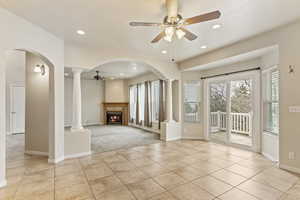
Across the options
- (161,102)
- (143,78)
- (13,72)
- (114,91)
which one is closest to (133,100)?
(114,91)

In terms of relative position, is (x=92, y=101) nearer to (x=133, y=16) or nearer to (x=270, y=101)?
(x=133, y=16)

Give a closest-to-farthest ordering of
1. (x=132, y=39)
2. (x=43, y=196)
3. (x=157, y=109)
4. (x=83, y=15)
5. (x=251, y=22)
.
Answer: (x=43, y=196) → (x=83, y=15) → (x=251, y=22) → (x=132, y=39) → (x=157, y=109)

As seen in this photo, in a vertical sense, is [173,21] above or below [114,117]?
above

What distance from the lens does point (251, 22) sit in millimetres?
2945

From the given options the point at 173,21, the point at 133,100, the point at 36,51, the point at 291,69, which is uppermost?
the point at 173,21

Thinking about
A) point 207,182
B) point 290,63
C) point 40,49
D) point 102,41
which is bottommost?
point 207,182

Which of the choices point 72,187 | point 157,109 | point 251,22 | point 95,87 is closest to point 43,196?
point 72,187

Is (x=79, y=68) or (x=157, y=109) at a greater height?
(x=79, y=68)

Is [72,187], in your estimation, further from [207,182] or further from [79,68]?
[79,68]

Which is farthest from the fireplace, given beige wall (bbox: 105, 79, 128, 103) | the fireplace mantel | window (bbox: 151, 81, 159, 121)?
window (bbox: 151, 81, 159, 121)

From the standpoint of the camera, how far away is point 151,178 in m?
2.79

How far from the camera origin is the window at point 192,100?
586cm

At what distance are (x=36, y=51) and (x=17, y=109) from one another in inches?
229

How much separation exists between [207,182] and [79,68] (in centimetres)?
398
